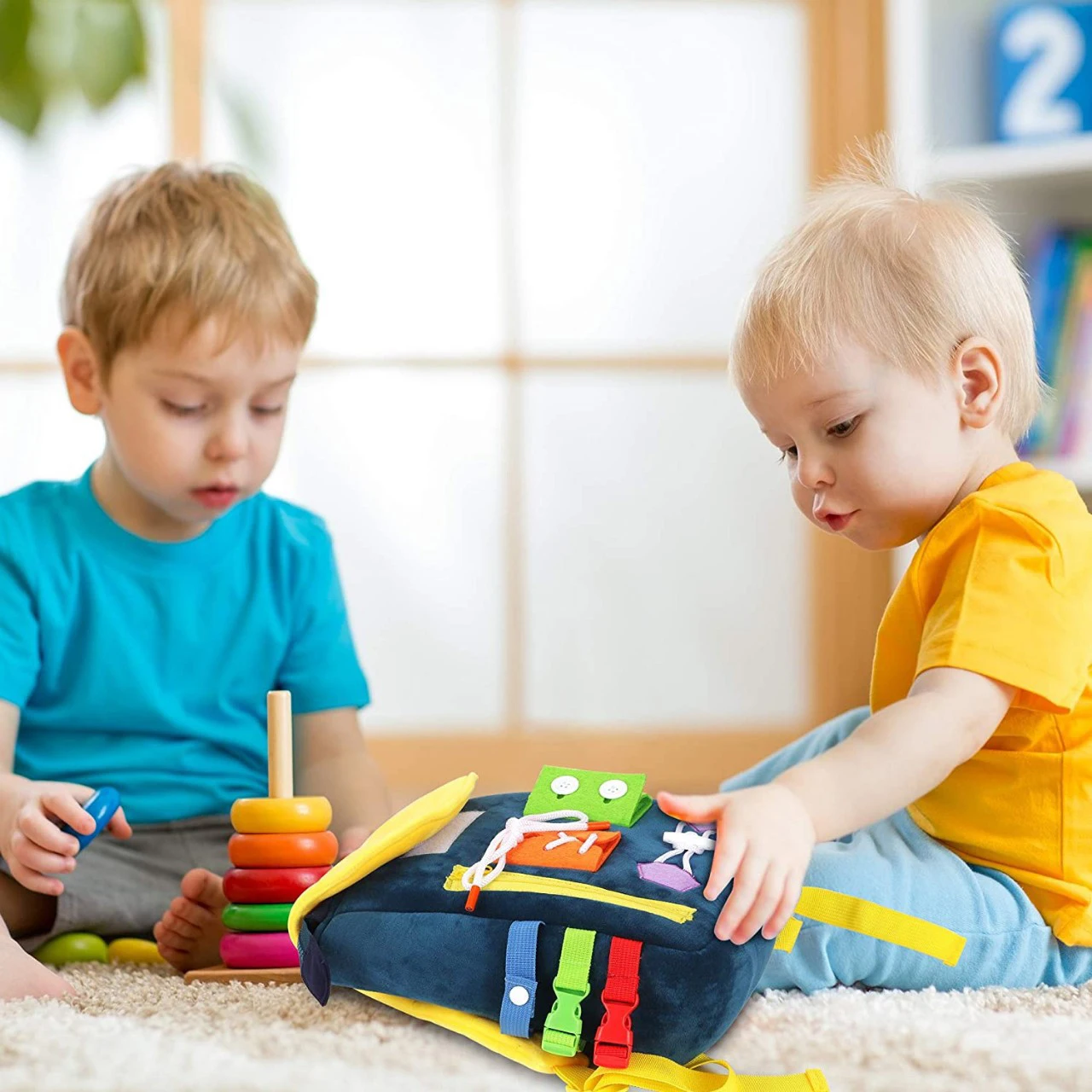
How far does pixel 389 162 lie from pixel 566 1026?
1.77 m

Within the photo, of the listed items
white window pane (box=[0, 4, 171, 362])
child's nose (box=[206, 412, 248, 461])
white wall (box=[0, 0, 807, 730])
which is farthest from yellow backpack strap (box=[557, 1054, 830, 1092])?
white window pane (box=[0, 4, 171, 362])

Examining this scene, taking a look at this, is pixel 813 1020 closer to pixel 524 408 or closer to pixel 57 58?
pixel 524 408

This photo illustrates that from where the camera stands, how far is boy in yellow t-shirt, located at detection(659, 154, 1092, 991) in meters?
0.88

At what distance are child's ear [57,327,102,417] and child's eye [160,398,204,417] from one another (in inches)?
3.7

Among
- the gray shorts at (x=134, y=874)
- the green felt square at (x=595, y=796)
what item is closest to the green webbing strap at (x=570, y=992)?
the green felt square at (x=595, y=796)

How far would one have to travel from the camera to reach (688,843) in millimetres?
821

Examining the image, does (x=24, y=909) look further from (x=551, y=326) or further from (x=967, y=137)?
(x=967, y=137)

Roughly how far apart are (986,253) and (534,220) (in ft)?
4.34

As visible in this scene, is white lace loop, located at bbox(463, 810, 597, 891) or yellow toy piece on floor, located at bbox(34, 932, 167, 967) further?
yellow toy piece on floor, located at bbox(34, 932, 167, 967)

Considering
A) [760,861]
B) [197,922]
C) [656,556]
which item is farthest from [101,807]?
[656,556]

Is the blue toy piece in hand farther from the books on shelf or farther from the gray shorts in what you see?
the books on shelf

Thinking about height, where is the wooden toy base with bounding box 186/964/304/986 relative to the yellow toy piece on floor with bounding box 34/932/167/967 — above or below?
above

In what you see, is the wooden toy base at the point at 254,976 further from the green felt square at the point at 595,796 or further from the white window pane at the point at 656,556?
the white window pane at the point at 656,556

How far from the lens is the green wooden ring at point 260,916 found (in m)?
0.98
